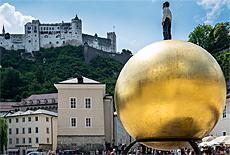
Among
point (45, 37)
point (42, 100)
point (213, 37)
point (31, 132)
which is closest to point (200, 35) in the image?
point (213, 37)

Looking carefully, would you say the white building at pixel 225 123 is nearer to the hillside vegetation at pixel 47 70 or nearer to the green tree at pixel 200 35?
the green tree at pixel 200 35

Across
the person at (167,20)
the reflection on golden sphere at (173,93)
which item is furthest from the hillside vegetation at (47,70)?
the reflection on golden sphere at (173,93)

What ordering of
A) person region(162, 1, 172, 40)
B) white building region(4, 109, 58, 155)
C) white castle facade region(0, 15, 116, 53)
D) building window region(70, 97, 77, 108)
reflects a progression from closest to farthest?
1. person region(162, 1, 172, 40)
2. building window region(70, 97, 77, 108)
3. white building region(4, 109, 58, 155)
4. white castle facade region(0, 15, 116, 53)

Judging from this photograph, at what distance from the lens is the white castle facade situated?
131375mm

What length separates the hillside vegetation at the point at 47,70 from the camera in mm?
102062

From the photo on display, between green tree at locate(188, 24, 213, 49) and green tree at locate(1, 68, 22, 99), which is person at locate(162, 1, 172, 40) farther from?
green tree at locate(1, 68, 22, 99)

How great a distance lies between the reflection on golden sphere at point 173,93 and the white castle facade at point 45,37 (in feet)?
415

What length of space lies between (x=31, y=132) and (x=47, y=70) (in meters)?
66.9

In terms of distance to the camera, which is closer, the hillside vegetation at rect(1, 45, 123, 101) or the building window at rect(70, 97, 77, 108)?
the building window at rect(70, 97, 77, 108)

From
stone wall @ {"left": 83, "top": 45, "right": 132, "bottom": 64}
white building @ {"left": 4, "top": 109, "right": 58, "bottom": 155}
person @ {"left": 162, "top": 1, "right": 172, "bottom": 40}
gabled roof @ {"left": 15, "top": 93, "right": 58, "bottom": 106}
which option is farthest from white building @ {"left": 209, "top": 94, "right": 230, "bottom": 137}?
stone wall @ {"left": 83, "top": 45, "right": 132, "bottom": 64}

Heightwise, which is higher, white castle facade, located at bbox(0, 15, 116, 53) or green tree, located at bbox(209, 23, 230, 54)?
white castle facade, located at bbox(0, 15, 116, 53)

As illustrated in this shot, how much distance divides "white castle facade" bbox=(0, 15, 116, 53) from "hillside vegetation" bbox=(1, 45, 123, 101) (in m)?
3.37

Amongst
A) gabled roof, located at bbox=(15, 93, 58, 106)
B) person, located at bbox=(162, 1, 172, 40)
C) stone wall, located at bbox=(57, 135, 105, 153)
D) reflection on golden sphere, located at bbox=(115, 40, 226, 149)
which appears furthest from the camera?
gabled roof, located at bbox=(15, 93, 58, 106)

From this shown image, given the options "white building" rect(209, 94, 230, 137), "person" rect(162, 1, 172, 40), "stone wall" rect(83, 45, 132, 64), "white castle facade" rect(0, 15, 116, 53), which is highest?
"white castle facade" rect(0, 15, 116, 53)
